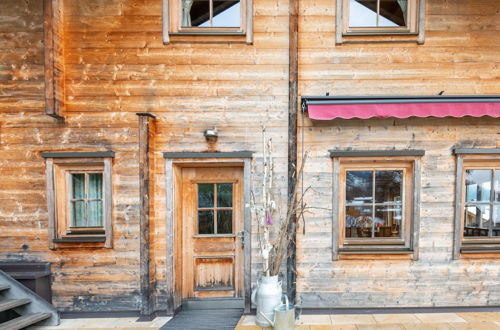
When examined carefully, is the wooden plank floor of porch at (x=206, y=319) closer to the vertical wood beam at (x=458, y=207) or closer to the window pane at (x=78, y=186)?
the window pane at (x=78, y=186)

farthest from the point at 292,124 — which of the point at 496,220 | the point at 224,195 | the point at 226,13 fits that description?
the point at 496,220

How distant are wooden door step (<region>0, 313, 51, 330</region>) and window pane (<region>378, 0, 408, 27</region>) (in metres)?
5.66

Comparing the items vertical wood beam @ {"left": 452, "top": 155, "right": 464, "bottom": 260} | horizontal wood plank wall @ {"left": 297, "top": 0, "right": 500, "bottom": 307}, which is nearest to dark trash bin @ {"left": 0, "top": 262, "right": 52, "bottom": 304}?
horizontal wood plank wall @ {"left": 297, "top": 0, "right": 500, "bottom": 307}

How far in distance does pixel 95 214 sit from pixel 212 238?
1.61m

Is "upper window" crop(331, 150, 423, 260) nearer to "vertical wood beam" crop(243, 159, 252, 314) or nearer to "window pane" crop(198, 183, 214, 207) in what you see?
"vertical wood beam" crop(243, 159, 252, 314)

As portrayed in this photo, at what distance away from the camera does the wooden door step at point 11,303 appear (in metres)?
2.83

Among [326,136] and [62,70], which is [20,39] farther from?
[326,136]

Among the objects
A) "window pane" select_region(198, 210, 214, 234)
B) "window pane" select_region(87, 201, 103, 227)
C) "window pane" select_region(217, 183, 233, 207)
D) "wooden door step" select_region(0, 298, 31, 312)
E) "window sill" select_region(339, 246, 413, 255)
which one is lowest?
"wooden door step" select_region(0, 298, 31, 312)

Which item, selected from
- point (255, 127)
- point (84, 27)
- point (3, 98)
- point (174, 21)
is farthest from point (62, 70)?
point (255, 127)

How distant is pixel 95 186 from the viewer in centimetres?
343

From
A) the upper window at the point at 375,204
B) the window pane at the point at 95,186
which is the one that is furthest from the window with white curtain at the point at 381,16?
the window pane at the point at 95,186

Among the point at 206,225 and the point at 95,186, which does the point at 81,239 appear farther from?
the point at 206,225

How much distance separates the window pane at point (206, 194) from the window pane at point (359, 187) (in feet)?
6.09

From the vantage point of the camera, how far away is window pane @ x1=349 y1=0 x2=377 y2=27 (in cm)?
344
